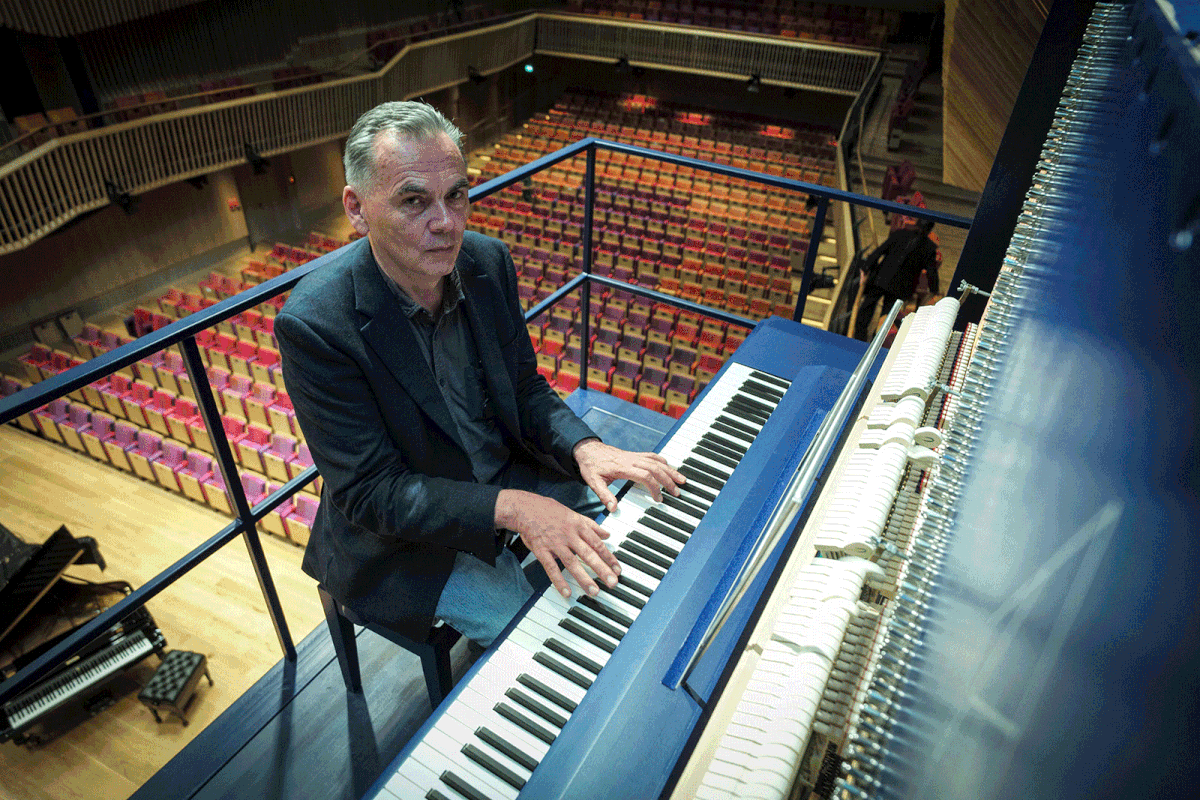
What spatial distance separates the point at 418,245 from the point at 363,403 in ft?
1.22

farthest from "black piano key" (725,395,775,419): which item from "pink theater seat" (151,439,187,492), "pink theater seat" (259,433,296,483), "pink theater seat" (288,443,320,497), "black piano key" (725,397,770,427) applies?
Answer: "pink theater seat" (151,439,187,492)

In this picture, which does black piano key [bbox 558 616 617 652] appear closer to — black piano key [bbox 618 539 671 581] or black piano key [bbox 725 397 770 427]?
black piano key [bbox 618 539 671 581]

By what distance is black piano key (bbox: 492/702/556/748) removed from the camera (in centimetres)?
129

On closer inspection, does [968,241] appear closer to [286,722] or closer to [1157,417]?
[1157,417]

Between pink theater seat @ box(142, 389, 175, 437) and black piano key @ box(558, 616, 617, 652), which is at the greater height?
black piano key @ box(558, 616, 617, 652)

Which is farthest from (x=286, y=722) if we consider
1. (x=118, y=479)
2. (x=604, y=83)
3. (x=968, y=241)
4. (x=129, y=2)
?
(x=604, y=83)

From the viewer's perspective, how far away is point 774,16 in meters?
16.6

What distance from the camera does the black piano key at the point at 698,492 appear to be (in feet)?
5.90

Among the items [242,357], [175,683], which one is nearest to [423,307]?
[175,683]

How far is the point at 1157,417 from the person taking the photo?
34 centimetres

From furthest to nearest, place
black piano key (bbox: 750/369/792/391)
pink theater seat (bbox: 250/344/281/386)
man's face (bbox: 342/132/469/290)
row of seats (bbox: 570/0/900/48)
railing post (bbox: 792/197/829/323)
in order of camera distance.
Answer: row of seats (bbox: 570/0/900/48), pink theater seat (bbox: 250/344/281/386), railing post (bbox: 792/197/829/323), black piano key (bbox: 750/369/792/391), man's face (bbox: 342/132/469/290)

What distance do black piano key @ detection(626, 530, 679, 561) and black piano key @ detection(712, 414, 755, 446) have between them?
51 centimetres

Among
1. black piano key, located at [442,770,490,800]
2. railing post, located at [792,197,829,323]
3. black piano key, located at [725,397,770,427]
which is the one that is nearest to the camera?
black piano key, located at [442,770,490,800]

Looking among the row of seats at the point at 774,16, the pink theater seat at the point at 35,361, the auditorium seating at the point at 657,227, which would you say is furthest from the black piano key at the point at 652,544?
the row of seats at the point at 774,16
